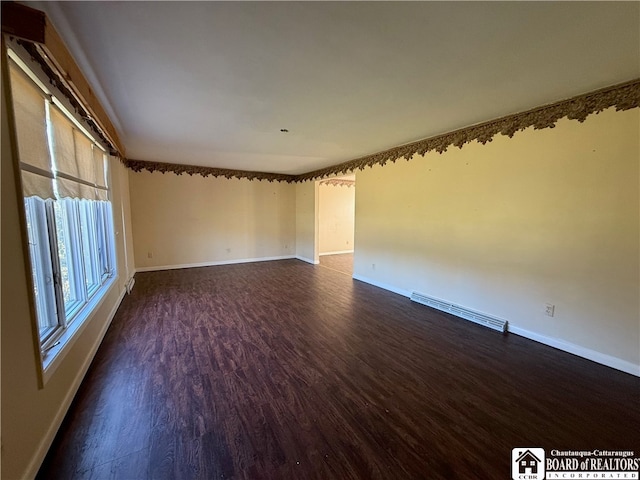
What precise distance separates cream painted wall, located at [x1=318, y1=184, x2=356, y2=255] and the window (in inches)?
229

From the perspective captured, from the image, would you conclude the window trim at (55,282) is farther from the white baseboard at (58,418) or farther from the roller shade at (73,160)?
the white baseboard at (58,418)

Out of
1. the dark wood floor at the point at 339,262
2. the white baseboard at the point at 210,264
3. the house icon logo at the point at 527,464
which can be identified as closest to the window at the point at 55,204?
the house icon logo at the point at 527,464

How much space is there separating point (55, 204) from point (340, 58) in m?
2.39

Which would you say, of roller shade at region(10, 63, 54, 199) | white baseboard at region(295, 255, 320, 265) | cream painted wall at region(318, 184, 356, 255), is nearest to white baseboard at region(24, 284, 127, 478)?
A: roller shade at region(10, 63, 54, 199)

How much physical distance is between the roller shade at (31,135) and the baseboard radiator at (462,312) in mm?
4204

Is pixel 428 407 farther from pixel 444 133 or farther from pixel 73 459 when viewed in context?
pixel 444 133

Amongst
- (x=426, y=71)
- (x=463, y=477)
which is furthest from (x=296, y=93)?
(x=463, y=477)

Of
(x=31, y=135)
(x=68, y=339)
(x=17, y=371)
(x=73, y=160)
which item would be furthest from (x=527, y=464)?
(x=73, y=160)

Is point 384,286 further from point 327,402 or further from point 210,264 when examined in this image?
point 210,264

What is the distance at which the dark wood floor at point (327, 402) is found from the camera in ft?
4.91

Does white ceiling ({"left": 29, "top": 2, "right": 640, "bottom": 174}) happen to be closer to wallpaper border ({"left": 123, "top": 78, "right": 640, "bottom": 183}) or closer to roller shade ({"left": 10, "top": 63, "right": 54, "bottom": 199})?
wallpaper border ({"left": 123, "top": 78, "right": 640, "bottom": 183})

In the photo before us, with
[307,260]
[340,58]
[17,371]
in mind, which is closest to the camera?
[17,371]

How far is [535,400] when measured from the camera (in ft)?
6.60

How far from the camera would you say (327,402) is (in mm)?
1963
